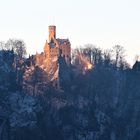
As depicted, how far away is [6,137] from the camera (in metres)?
198

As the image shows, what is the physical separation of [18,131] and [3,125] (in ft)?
14.0

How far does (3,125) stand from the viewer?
19900 centimetres

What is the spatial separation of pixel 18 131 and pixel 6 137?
354 centimetres

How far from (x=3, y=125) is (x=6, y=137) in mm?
3271

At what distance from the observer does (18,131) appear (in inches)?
7844
